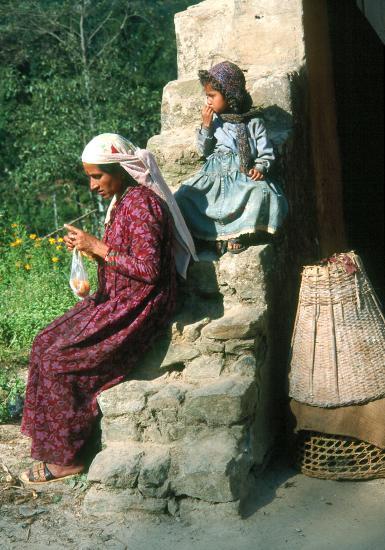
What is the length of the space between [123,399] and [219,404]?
460mm

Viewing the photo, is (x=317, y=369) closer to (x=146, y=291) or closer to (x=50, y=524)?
(x=146, y=291)

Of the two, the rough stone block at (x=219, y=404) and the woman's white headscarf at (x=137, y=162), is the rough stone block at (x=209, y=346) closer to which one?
the rough stone block at (x=219, y=404)

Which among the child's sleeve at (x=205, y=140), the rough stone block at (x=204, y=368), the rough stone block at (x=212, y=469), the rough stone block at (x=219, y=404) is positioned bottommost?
the rough stone block at (x=212, y=469)

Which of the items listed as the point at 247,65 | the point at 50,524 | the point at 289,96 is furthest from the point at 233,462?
the point at 247,65

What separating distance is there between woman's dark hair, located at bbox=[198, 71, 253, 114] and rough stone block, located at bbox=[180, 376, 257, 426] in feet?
4.68

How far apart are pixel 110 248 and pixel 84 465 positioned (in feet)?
3.54

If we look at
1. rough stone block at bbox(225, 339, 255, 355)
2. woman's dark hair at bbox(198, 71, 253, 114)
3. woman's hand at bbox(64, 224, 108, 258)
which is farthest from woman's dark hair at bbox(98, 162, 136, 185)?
rough stone block at bbox(225, 339, 255, 355)

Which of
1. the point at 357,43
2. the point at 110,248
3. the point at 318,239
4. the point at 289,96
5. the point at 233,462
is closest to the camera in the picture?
the point at 233,462

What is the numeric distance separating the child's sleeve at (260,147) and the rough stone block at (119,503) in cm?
167

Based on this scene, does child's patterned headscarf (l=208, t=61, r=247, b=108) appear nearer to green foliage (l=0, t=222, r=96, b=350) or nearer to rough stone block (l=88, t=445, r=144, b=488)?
rough stone block (l=88, t=445, r=144, b=488)

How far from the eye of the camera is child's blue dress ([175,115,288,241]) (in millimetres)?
4379

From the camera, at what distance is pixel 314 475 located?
4.23 m

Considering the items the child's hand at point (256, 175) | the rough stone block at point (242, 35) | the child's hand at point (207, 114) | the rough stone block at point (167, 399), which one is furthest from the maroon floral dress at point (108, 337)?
the rough stone block at point (242, 35)

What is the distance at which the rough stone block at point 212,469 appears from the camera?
3805 mm
